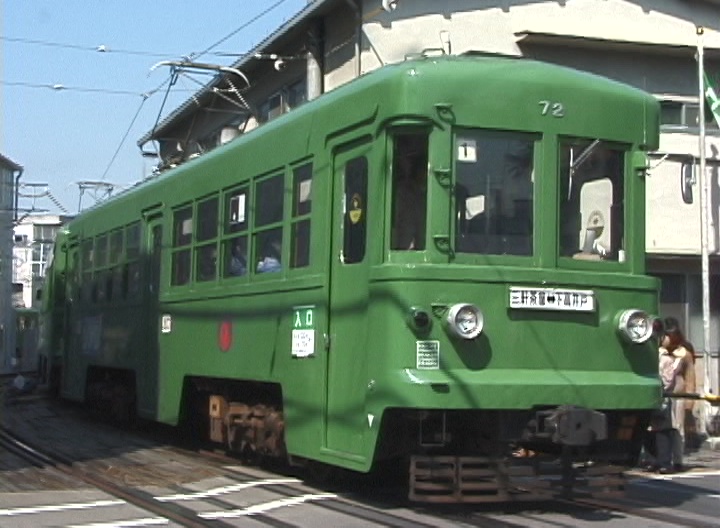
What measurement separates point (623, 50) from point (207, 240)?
990 cm

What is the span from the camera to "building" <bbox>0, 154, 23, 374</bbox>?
185ft

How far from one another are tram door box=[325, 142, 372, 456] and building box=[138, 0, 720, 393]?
31.4ft

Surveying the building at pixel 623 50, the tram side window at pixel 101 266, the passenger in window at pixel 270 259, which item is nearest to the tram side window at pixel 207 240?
the passenger in window at pixel 270 259

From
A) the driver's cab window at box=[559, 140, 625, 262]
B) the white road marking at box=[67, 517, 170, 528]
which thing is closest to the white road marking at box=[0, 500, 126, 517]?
the white road marking at box=[67, 517, 170, 528]

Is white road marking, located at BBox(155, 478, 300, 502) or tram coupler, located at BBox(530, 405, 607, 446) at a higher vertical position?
tram coupler, located at BBox(530, 405, 607, 446)

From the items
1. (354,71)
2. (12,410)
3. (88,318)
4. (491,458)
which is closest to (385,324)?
(491,458)

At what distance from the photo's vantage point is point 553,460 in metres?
8.62

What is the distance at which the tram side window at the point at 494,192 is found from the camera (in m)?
8.61

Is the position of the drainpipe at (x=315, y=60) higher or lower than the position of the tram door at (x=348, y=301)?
higher

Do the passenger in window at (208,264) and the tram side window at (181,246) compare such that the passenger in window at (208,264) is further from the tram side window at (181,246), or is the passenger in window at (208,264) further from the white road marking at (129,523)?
the white road marking at (129,523)

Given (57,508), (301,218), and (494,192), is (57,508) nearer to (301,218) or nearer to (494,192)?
(301,218)

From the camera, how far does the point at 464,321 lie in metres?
8.32

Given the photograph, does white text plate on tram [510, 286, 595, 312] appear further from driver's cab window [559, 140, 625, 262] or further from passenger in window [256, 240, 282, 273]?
passenger in window [256, 240, 282, 273]

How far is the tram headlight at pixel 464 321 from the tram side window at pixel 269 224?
2.35 metres
